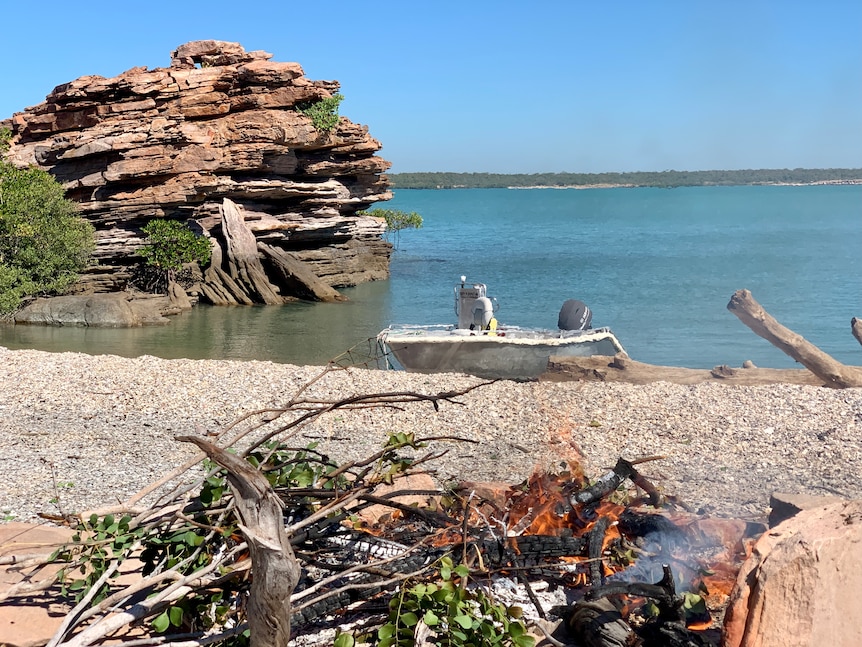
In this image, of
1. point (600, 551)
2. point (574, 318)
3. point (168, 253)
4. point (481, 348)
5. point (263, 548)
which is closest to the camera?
point (263, 548)

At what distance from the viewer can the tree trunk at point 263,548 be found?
314 cm

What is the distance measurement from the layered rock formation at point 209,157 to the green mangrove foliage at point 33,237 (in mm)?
2603

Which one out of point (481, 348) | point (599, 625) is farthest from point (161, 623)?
point (481, 348)

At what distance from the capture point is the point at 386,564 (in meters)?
4.33

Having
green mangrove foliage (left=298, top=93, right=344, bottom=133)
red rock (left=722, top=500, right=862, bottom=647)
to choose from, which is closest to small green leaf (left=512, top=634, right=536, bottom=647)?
red rock (left=722, top=500, right=862, bottom=647)

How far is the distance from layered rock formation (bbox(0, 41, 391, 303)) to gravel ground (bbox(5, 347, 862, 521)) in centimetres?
1753

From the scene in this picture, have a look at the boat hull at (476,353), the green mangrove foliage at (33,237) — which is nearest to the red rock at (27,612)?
the boat hull at (476,353)

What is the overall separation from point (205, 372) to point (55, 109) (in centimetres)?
2210

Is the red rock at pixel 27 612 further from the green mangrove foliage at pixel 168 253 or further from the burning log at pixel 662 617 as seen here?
the green mangrove foliage at pixel 168 253

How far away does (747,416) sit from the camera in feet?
36.5

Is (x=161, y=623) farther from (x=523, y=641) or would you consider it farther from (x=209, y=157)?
(x=209, y=157)

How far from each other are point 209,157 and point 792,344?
2459 cm

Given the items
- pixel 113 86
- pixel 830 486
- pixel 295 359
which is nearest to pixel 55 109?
pixel 113 86

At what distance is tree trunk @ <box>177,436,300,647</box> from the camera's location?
3.14 meters
